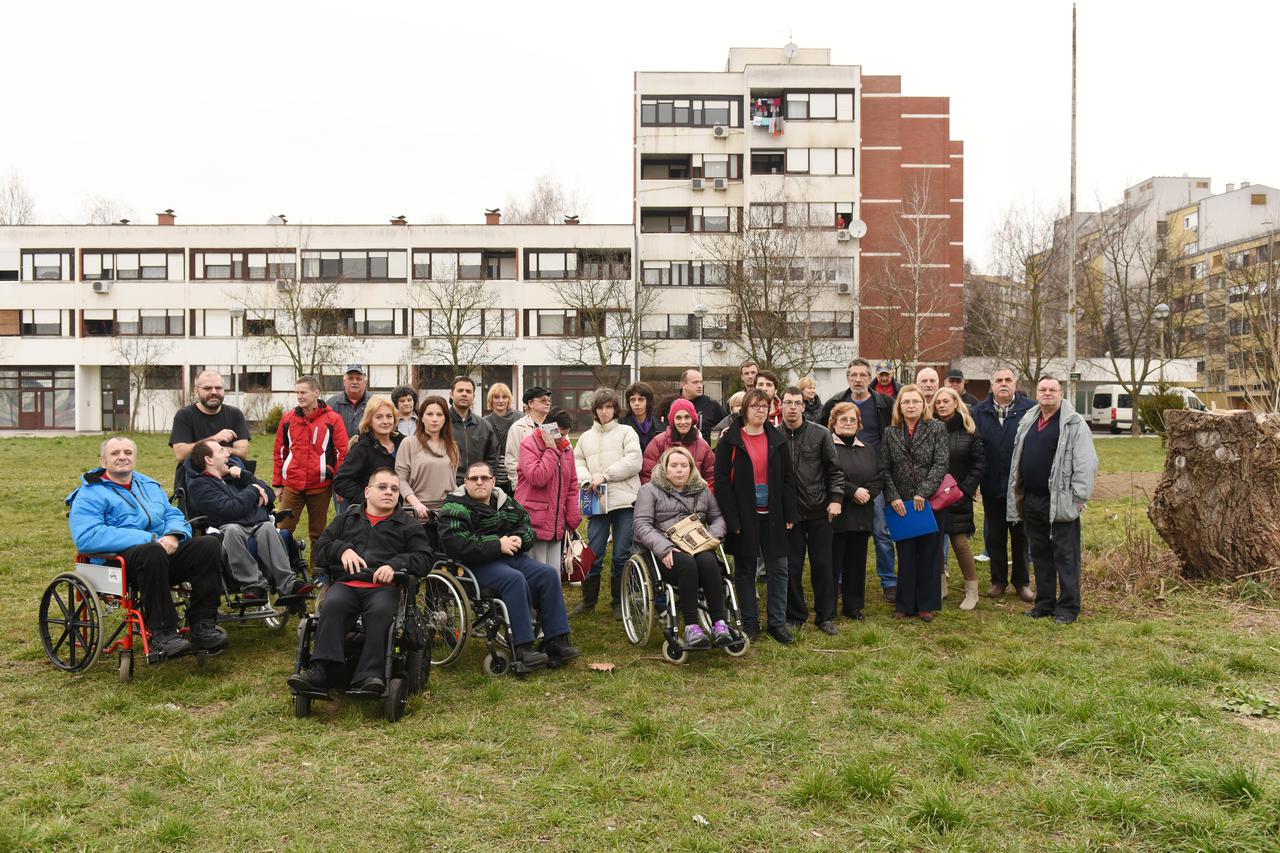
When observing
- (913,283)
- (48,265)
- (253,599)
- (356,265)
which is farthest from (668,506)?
(48,265)

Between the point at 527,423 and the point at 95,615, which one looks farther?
the point at 527,423

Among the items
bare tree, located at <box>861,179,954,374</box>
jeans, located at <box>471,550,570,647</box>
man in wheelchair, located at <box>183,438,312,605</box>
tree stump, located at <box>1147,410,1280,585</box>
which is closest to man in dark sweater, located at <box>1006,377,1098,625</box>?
tree stump, located at <box>1147,410,1280,585</box>

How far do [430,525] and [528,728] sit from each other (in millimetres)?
1887

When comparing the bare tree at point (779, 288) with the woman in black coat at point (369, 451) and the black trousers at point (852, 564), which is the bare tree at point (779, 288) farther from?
the woman in black coat at point (369, 451)

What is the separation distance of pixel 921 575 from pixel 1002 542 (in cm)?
135

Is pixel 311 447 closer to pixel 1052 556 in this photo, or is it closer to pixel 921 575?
pixel 921 575

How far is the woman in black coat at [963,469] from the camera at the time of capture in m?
7.83

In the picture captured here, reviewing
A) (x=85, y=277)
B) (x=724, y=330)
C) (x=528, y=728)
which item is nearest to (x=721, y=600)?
(x=528, y=728)

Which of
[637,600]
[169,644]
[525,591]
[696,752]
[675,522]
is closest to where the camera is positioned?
[696,752]

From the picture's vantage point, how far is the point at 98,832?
3.78m

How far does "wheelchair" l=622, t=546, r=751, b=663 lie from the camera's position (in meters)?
6.21

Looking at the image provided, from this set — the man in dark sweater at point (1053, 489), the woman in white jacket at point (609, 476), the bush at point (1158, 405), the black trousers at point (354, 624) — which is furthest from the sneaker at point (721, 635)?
the bush at point (1158, 405)

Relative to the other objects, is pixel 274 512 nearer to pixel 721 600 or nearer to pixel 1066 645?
pixel 721 600

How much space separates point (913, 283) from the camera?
4509 cm
